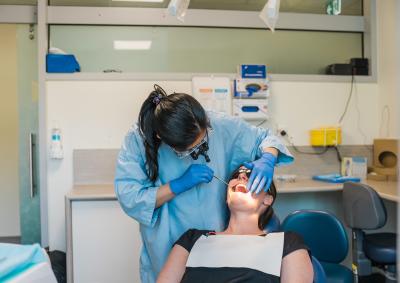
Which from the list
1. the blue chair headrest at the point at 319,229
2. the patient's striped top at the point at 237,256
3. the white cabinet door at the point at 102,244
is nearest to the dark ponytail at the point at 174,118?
the patient's striped top at the point at 237,256

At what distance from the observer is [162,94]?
1.26 m

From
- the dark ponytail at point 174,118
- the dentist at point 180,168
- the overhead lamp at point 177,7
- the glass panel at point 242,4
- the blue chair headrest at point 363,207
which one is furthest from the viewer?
the glass panel at point 242,4

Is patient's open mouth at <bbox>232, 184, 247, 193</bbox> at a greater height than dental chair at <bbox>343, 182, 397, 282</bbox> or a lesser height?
greater

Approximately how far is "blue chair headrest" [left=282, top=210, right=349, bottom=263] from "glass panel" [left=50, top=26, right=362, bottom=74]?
1572 mm

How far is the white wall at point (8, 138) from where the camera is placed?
3.95m

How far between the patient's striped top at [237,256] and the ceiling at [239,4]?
2.15 meters

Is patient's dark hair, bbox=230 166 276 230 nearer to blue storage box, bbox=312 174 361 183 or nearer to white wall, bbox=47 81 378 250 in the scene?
blue storage box, bbox=312 174 361 183

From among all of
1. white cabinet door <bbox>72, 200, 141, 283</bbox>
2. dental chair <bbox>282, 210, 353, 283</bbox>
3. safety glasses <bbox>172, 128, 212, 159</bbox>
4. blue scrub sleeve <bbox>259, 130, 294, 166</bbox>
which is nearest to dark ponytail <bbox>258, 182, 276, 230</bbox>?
blue scrub sleeve <bbox>259, 130, 294, 166</bbox>

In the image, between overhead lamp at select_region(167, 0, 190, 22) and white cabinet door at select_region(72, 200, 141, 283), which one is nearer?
overhead lamp at select_region(167, 0, 190, 22)

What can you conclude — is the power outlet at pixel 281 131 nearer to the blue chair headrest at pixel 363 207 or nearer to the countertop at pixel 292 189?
the countertop at pixel 292 189

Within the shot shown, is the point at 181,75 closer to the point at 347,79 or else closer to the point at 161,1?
the point at 161,1

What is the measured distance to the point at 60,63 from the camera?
8.81ft

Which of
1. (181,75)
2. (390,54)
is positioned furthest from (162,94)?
(390,54)

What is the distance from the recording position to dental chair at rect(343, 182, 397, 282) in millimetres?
1930
